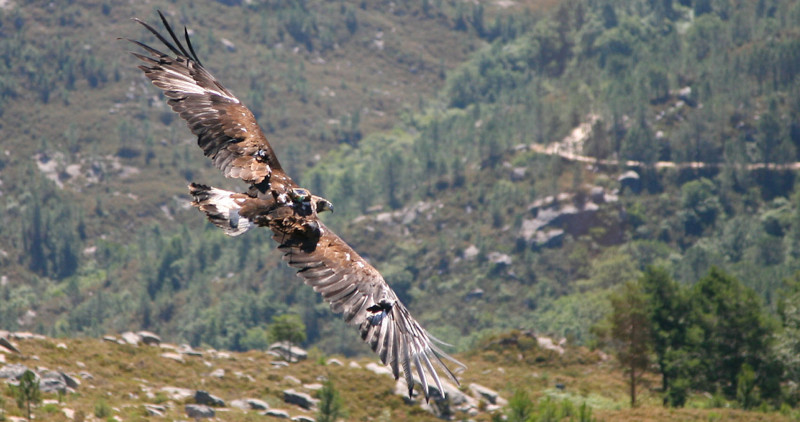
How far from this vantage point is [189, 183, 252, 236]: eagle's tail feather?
20891 millimetres

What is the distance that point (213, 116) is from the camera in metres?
23.7

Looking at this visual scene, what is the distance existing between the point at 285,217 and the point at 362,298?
254cm

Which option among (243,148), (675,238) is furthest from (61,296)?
(243,148)

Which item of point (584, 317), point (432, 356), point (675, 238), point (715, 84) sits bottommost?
point (432, 356)

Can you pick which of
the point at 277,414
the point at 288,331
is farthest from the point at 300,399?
the point at 288,331

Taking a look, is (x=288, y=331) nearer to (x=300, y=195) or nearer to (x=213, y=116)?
(x=213, y=116)

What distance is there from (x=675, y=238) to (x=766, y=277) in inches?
1613

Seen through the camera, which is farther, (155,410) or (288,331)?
(288,331)

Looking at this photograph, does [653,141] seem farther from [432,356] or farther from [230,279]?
[432,356]

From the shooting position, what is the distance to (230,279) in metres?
196

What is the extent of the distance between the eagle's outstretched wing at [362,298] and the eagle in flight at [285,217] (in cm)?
2

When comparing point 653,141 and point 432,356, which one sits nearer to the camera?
point 432,356

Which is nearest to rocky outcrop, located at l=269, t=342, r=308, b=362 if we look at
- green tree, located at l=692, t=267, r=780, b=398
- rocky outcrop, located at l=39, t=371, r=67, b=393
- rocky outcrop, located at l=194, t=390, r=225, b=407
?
rocky outcrop, located at l=194, t=390, r=225, b=407

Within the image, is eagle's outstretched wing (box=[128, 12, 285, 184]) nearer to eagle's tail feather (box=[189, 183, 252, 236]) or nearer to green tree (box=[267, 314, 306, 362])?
eagle's tail feather (box=[189, 183, 252, 236])
